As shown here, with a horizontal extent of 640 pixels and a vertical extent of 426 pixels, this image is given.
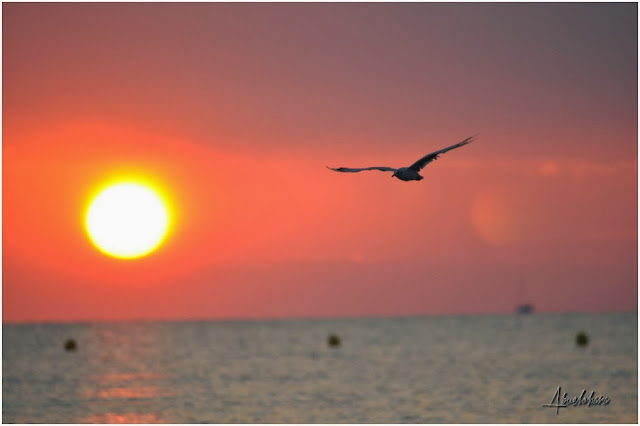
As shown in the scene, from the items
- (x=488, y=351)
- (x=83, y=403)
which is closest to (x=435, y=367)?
(x=488, y=351)

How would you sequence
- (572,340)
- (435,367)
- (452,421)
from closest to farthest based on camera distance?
(452,421), (435,367), (572,340)

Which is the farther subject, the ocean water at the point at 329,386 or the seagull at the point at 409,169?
the ocean water at the point at 329,386

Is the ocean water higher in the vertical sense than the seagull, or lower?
lower

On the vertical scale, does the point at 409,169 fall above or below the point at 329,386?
above

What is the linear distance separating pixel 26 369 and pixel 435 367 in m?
39.5

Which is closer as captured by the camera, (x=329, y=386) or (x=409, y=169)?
(x=409, y=169)

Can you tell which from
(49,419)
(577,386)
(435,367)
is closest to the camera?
(49,419)

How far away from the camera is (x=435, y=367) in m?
87.2

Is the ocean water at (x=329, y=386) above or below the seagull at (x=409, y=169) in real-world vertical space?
below

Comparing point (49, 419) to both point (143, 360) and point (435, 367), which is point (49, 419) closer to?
point (435, 367)

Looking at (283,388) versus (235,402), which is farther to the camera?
(283,388)

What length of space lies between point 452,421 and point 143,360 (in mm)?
65619

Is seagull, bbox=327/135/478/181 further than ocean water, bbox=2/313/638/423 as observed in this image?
No

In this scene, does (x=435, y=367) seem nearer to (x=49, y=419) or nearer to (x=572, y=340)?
(x=49, y=419)
